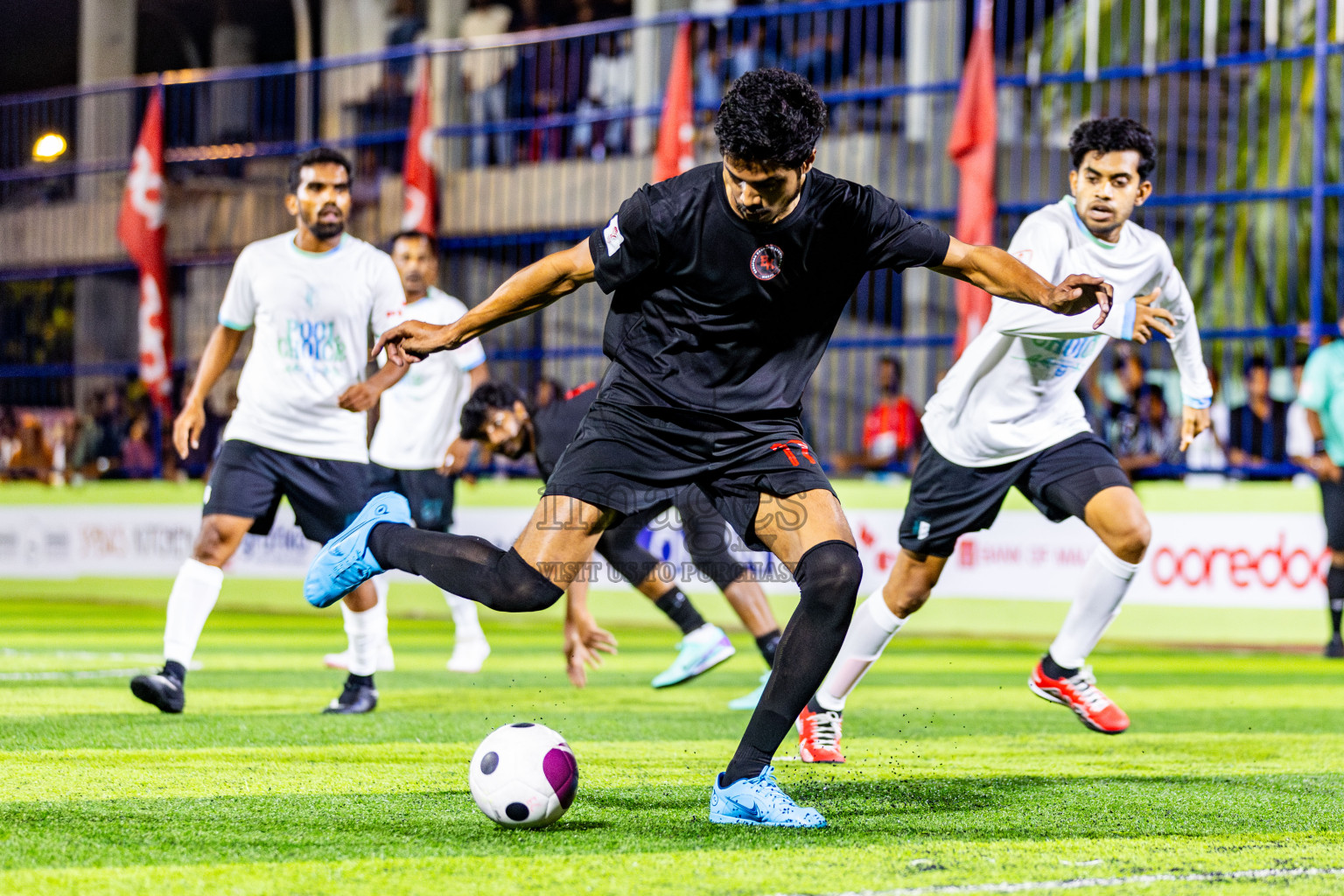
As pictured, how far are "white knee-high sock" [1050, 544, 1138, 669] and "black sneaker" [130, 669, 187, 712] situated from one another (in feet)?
11.5

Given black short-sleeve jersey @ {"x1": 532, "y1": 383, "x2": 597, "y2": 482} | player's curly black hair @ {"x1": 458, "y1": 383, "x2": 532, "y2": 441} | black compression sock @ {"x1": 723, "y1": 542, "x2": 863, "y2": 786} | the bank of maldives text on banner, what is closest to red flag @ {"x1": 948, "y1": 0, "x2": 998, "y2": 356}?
the bank of maldives text on banner

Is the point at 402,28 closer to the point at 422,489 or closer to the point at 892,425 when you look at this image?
the point at 892,425

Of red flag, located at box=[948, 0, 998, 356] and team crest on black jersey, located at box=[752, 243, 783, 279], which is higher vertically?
red flag, located at box=[948, 0, 998, 356]

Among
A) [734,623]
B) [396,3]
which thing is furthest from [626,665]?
[396,3]

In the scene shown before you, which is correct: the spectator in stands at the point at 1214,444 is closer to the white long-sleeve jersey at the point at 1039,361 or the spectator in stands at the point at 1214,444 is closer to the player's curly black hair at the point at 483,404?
the white long-sleeve jersey at the point at 1039,361

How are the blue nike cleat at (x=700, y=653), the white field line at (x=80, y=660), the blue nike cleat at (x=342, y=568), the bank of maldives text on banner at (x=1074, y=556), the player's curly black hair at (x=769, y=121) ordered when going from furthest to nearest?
the bank of maldives text on banner at (x=1074, y=556), the white field line at (x=80, y=660), the blue nike cleat at (x=700, y=653), the blue nike cleat at (x=342, y=568), the player's curly black hair at (x=769, y=121)

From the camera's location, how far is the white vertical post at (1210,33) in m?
11.4

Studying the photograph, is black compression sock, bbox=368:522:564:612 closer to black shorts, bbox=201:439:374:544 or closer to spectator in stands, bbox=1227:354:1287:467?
black shorts, bbox=201:439:374:544

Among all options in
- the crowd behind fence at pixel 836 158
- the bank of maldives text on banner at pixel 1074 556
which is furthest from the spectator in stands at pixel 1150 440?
the bank of maldives text on banner at pixel 1074 556

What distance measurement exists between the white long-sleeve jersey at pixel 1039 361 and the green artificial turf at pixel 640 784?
1.20 m

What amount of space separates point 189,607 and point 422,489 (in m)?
2.76

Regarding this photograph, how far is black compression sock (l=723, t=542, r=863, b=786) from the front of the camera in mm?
4188

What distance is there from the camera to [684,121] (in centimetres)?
1370

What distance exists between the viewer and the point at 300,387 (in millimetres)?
6883
